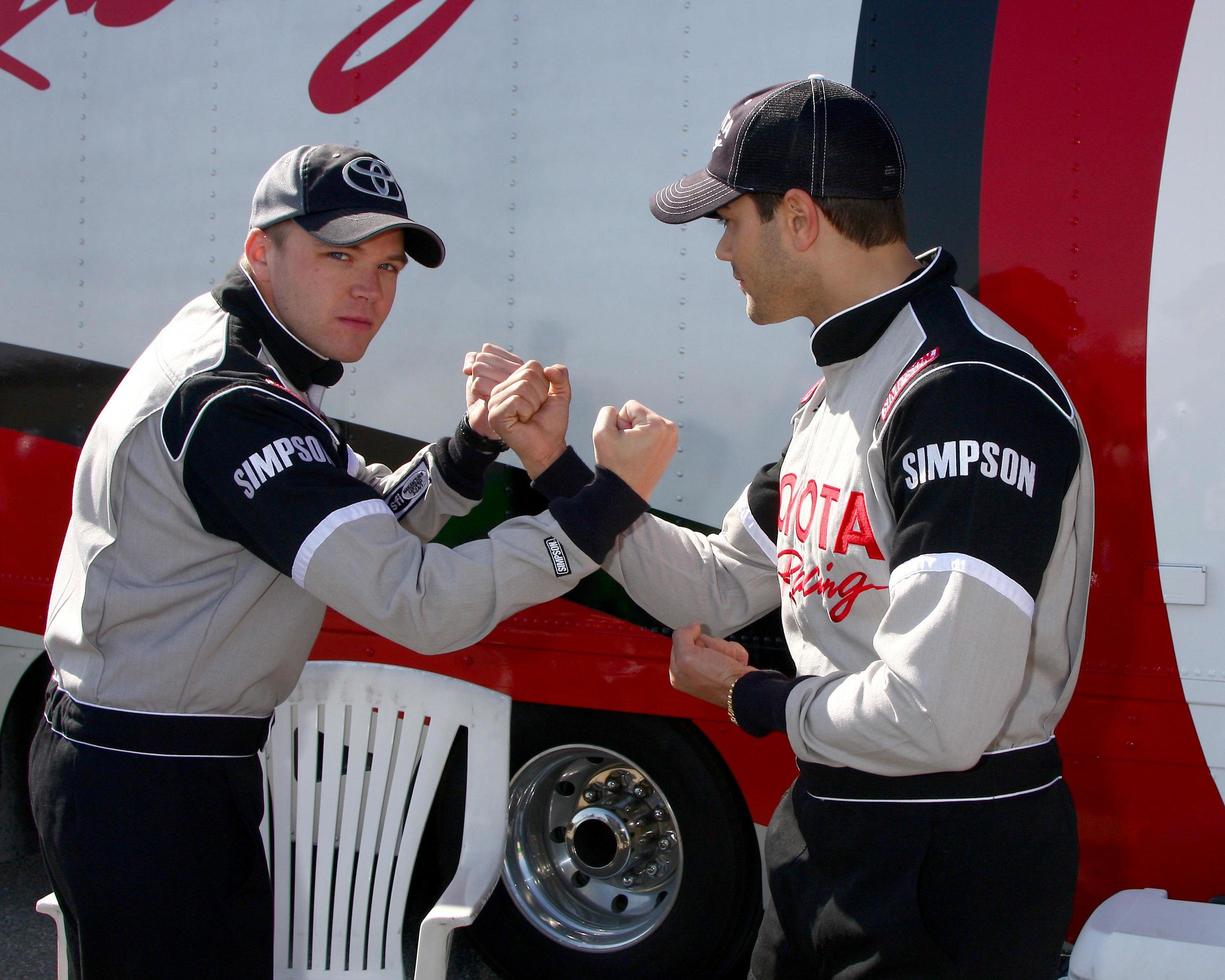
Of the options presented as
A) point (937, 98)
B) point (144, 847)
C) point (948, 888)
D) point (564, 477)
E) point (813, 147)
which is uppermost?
point (937, 98)

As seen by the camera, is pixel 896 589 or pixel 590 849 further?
pixel 590 849

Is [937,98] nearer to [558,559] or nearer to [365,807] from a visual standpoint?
[558,559]

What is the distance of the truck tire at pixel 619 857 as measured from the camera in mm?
3064

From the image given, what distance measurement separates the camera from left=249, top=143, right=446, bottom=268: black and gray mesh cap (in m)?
2.06

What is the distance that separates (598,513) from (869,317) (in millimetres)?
541

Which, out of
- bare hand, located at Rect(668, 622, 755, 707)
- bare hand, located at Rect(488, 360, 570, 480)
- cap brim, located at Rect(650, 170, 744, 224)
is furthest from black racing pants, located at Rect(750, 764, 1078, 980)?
cap brim, located at Rect(650, 170, 744, 224)

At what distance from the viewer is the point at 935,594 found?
1.49 metres

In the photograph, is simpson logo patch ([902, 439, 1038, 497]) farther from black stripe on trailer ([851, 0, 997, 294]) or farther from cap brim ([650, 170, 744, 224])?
black stripe on trailer ([851, 0, 997, 294])

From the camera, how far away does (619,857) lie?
3.23 meters

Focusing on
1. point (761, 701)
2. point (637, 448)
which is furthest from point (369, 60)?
point (761, 701)

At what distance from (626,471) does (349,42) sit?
1.59m

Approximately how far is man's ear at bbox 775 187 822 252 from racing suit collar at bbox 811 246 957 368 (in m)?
0.13

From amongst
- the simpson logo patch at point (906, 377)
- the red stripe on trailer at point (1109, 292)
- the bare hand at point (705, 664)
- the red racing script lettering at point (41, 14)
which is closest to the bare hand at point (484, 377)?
the bare hand at point (705, 664)

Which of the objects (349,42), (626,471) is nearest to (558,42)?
(349,42)
